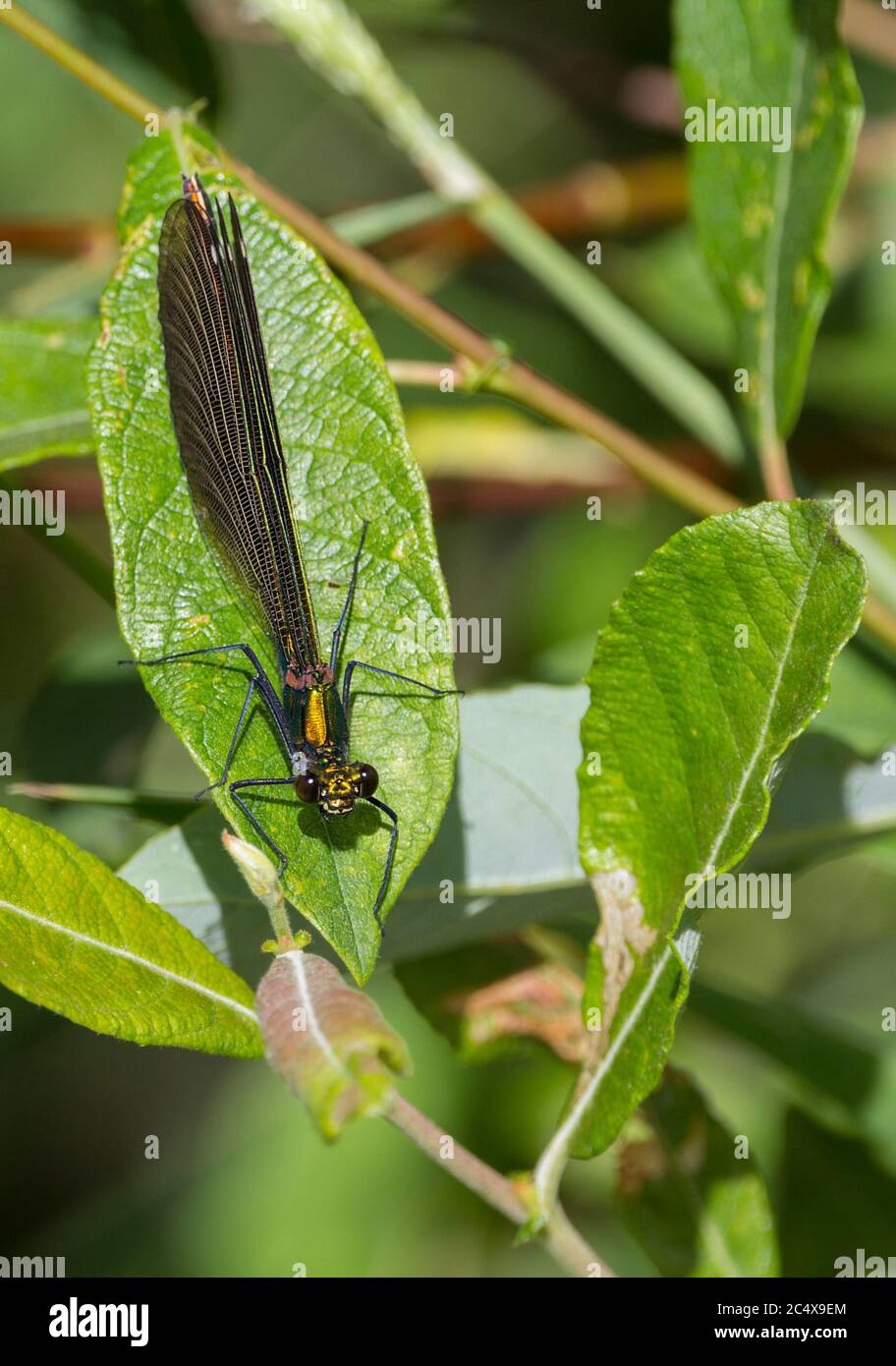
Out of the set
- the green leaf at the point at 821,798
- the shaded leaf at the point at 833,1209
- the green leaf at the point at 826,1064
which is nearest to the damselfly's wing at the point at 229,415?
the green leaf at the point at 821,798

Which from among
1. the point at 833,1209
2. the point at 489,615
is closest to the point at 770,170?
the point at 833,1209

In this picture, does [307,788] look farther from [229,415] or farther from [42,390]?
[42,390]

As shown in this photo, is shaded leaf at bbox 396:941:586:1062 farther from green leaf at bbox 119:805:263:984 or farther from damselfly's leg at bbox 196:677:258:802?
damselfly's leg at bbox 196:677:258:802

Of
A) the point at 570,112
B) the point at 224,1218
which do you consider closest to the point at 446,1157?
the point at 224,1218

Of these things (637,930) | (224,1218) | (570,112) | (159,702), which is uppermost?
(570,112)
